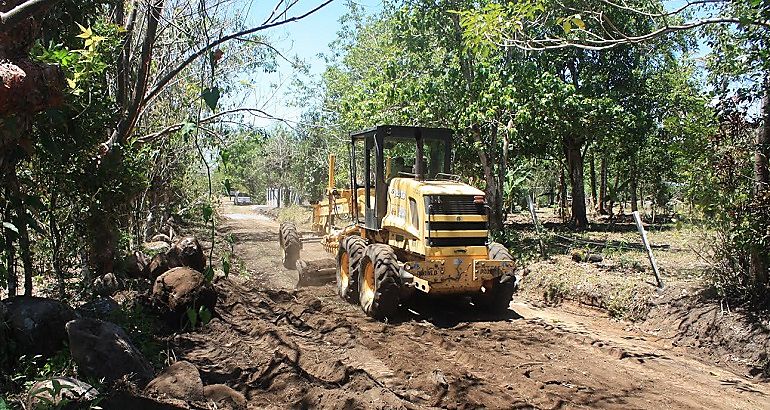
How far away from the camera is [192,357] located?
6859 mm

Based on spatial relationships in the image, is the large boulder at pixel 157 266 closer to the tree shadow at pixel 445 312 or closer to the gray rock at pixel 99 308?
the gray rock at pixel 99 308

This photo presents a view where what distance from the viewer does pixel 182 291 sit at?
25.8 ft

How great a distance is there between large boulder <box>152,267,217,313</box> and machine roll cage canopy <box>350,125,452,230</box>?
307cm

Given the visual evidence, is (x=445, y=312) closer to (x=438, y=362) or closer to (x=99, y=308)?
(x=438, y=362)

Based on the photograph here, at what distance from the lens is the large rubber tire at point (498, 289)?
8906 millimetres

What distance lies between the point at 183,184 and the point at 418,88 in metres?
9.14

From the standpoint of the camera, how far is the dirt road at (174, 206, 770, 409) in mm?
5660

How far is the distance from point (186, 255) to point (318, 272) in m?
2.75

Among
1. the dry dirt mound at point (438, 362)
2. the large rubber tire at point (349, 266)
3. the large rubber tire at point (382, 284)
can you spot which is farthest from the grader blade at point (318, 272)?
the large rubber tire at point (382, 284)

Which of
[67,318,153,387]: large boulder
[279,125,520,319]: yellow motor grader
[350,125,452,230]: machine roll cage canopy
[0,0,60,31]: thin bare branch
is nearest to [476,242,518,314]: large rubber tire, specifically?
[279,125,520,319]: yellow motor grader

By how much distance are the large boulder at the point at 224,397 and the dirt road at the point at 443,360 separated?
15cm

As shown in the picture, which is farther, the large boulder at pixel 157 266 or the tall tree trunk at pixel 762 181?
the large boulder at pixel 157 266

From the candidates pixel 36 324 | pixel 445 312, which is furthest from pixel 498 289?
pixel 36 324

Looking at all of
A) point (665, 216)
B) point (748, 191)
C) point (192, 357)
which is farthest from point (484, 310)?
point (665, 216)
